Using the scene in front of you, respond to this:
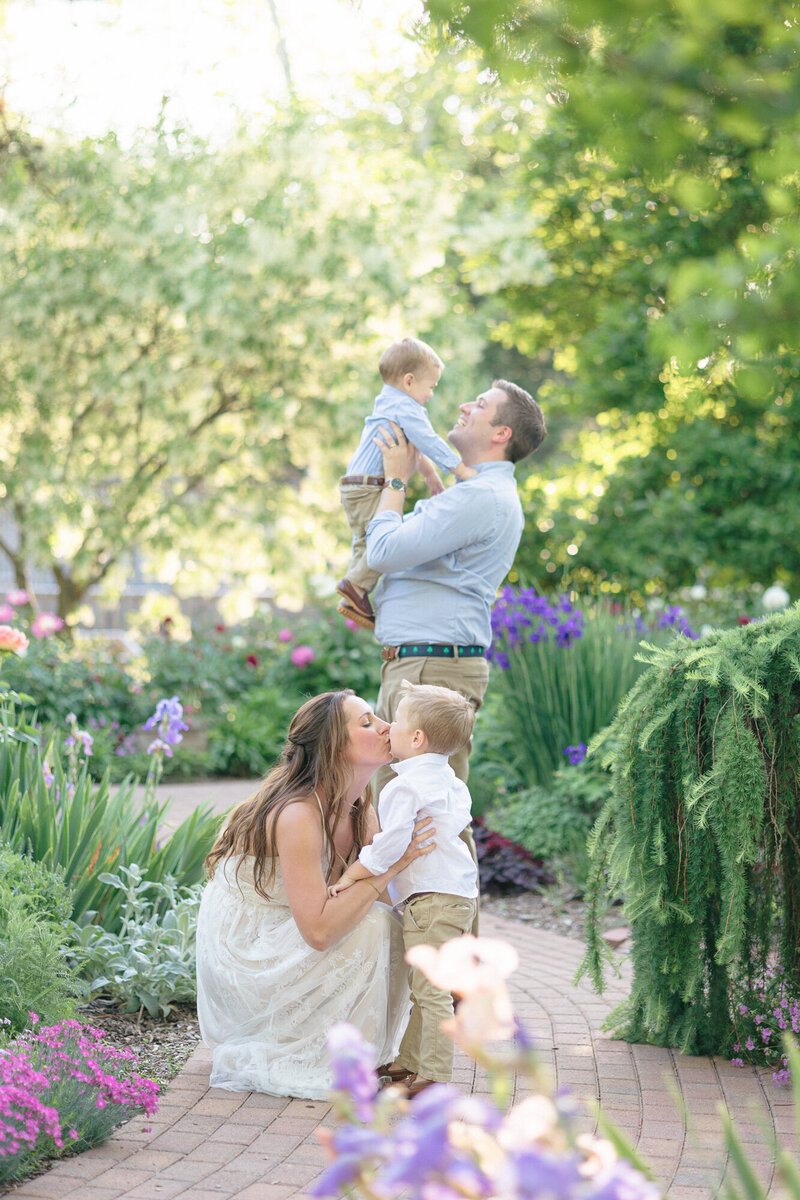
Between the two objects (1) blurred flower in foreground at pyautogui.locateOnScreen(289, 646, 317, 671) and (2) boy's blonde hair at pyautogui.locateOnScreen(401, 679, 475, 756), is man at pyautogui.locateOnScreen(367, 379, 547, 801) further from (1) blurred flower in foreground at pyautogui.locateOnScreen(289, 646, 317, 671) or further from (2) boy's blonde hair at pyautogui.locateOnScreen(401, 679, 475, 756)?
(1) blurred flower in foreground at pyautogui.locateOnScreen(289, 646, 317, 671)

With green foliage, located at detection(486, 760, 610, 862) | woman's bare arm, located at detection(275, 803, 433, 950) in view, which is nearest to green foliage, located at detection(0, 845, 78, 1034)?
woman's bare arm, located at detection(275, 803, 433, 950)

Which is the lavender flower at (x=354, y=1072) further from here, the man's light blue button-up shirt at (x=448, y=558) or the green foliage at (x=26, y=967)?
the man's light blue button-up shirt at (x=448, y=558)

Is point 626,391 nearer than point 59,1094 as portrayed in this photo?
No

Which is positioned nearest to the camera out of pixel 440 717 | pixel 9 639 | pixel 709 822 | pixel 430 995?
pixel 430 995

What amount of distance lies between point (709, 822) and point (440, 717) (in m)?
0.82

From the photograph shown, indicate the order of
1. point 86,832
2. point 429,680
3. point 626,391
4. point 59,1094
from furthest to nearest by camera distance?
point 626,391
point 86,832
point 429,680
point 59,1094

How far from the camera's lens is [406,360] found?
4.40 meters

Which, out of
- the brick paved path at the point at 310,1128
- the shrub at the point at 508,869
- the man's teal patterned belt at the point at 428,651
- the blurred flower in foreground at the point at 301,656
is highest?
the man's teal patterned belt at the point at 428,651

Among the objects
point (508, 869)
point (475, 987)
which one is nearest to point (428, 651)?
point (508, 869)

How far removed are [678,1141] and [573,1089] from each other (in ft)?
1.26

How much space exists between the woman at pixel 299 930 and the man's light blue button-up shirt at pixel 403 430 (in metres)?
1.07

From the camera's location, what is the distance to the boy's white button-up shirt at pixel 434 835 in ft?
10.8

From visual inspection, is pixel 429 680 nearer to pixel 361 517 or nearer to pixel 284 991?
pixel 361 517

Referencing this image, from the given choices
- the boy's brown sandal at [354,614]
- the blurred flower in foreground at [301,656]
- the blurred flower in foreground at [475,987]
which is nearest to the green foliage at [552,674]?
the boy's brown sandal at [354,614]
